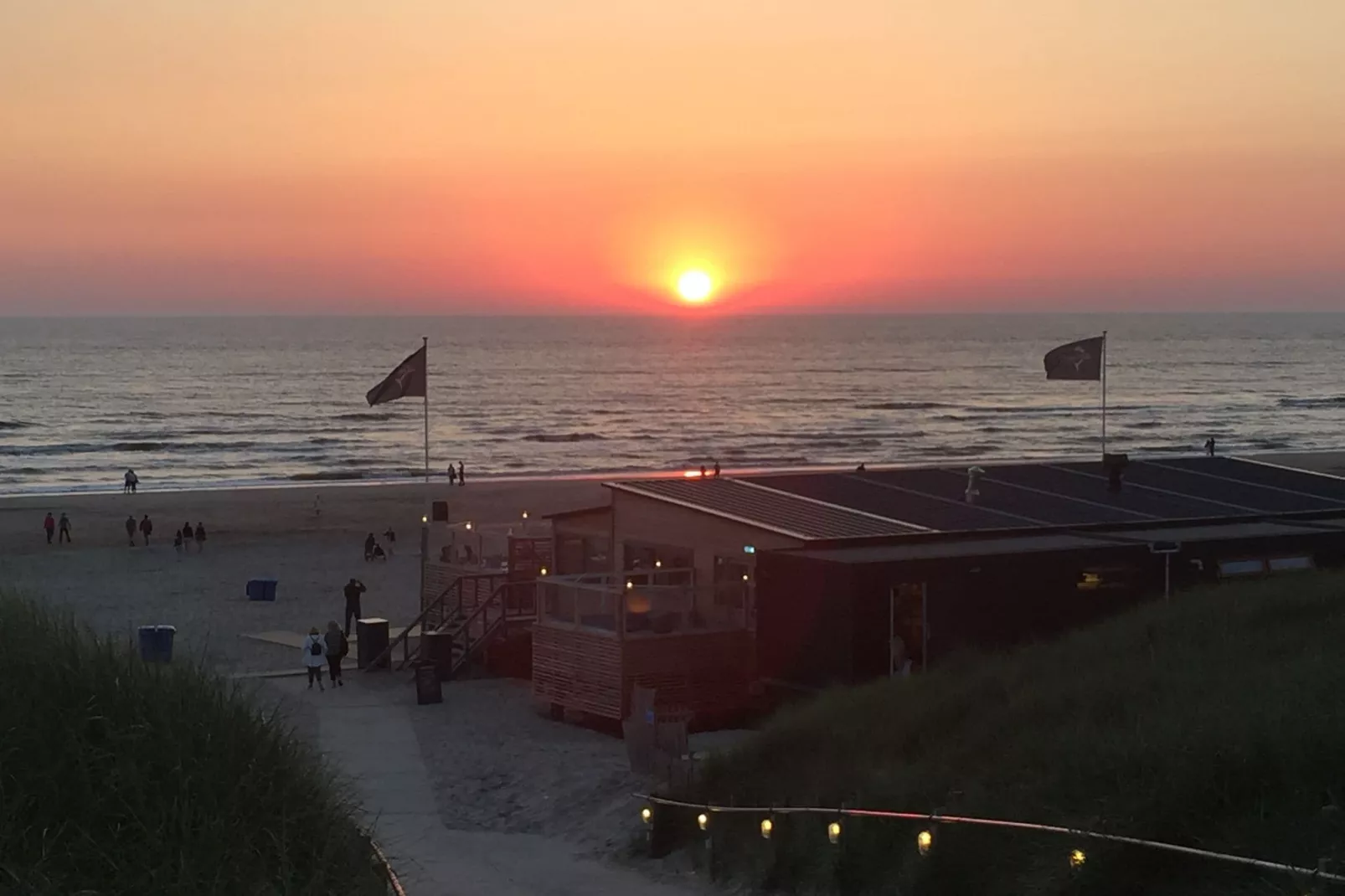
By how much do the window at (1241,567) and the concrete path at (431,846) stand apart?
9549 mm

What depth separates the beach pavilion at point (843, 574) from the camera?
1814 centimetres

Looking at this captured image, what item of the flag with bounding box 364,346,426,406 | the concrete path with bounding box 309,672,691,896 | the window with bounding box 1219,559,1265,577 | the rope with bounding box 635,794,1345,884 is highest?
the flag with bounding box 364,346,426,406

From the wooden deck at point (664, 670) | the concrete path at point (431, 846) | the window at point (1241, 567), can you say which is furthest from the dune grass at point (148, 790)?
the window at point (1241, 567)

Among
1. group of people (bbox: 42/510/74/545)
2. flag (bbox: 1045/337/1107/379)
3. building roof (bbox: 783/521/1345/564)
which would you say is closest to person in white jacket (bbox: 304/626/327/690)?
building roof (bbox: 783/521/1345/564)

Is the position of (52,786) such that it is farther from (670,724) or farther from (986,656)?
(986,656)

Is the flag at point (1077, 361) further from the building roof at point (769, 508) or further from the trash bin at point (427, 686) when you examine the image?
the trash bin at point (427, 686)

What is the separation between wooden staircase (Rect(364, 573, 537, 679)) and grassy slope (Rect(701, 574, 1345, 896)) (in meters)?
8.06

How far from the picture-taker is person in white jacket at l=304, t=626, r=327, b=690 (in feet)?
72.3

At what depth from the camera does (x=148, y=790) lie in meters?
8.48

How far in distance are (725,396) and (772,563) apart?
114 m

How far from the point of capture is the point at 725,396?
133 m

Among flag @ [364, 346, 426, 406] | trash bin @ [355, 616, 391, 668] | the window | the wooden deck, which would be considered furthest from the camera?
flag @ [364, 346, 426, 406]

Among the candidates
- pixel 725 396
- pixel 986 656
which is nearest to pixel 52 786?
pixel 986 656

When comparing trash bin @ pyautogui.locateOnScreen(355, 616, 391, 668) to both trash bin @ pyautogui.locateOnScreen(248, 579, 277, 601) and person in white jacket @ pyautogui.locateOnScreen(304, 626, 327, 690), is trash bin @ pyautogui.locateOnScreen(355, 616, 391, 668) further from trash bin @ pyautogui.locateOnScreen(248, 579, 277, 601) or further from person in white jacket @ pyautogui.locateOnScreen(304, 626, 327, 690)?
trash bin @ pyautogui.locateOnScreen(248, 579, 277, 601)
